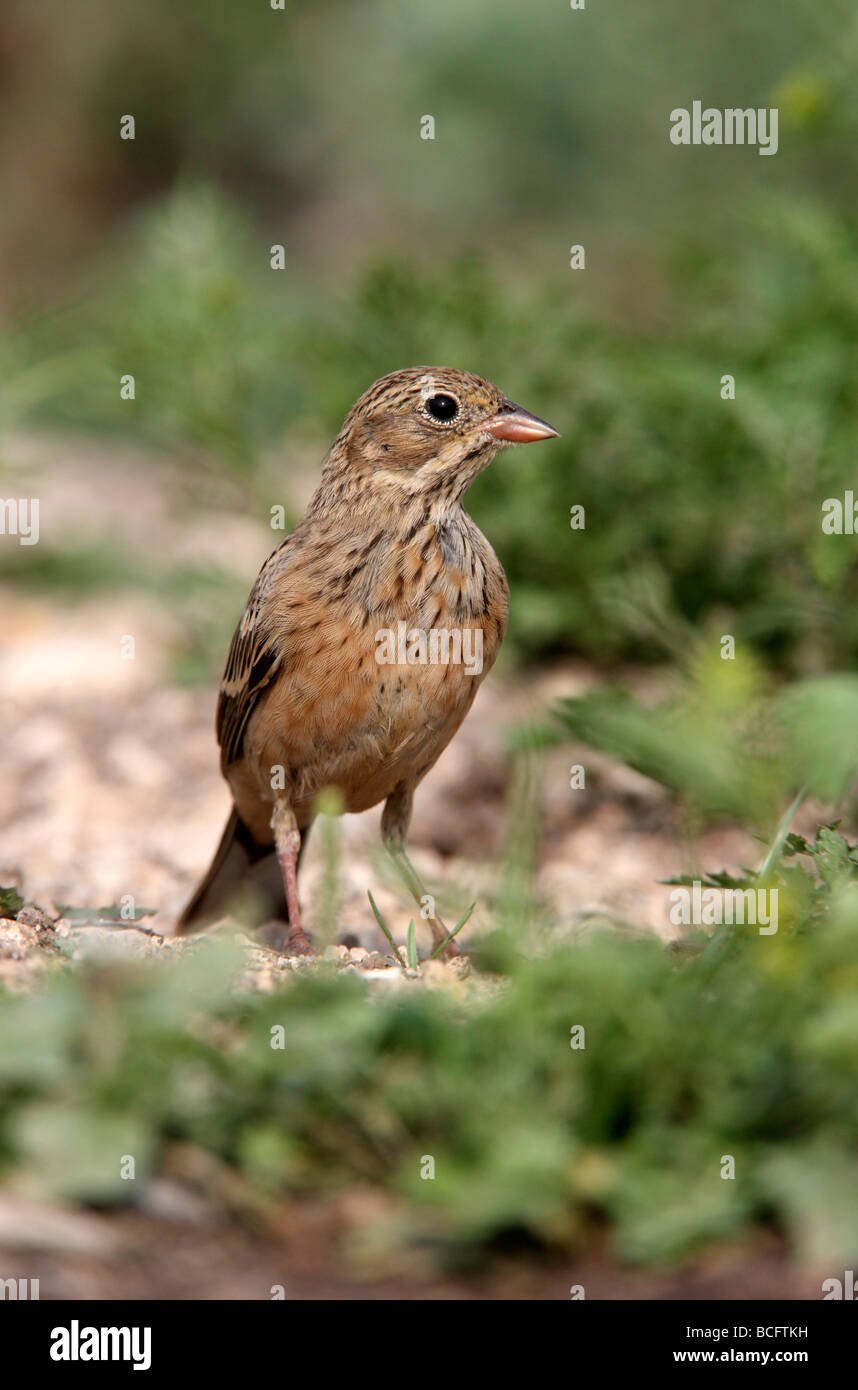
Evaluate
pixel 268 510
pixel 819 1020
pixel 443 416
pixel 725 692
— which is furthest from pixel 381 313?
pixel 819 1020

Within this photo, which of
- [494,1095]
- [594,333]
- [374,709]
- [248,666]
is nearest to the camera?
[494,1095]

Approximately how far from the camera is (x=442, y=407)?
199 inches

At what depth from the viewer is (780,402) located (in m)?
6.21

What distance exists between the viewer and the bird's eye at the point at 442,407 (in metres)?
5.04

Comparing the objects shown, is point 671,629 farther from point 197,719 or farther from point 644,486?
point 197,719

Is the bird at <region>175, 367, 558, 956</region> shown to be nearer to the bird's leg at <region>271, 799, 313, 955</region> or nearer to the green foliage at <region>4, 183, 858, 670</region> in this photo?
the bird's leg at <region>271, 799, 313, 955</region>

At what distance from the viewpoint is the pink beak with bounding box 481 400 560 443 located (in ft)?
16.5

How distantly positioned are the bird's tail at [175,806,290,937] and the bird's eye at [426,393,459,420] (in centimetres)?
152

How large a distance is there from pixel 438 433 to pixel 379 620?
0.62 metres

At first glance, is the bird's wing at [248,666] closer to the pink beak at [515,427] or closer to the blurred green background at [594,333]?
the pink beak at [515,427]

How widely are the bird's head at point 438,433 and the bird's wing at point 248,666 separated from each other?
0.44 meters

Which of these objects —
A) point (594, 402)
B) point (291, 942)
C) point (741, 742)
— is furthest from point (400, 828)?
point (594, 402)

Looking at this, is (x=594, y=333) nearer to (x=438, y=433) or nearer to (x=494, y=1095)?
(x=438, y=433)

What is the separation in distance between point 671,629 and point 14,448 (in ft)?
17.1
